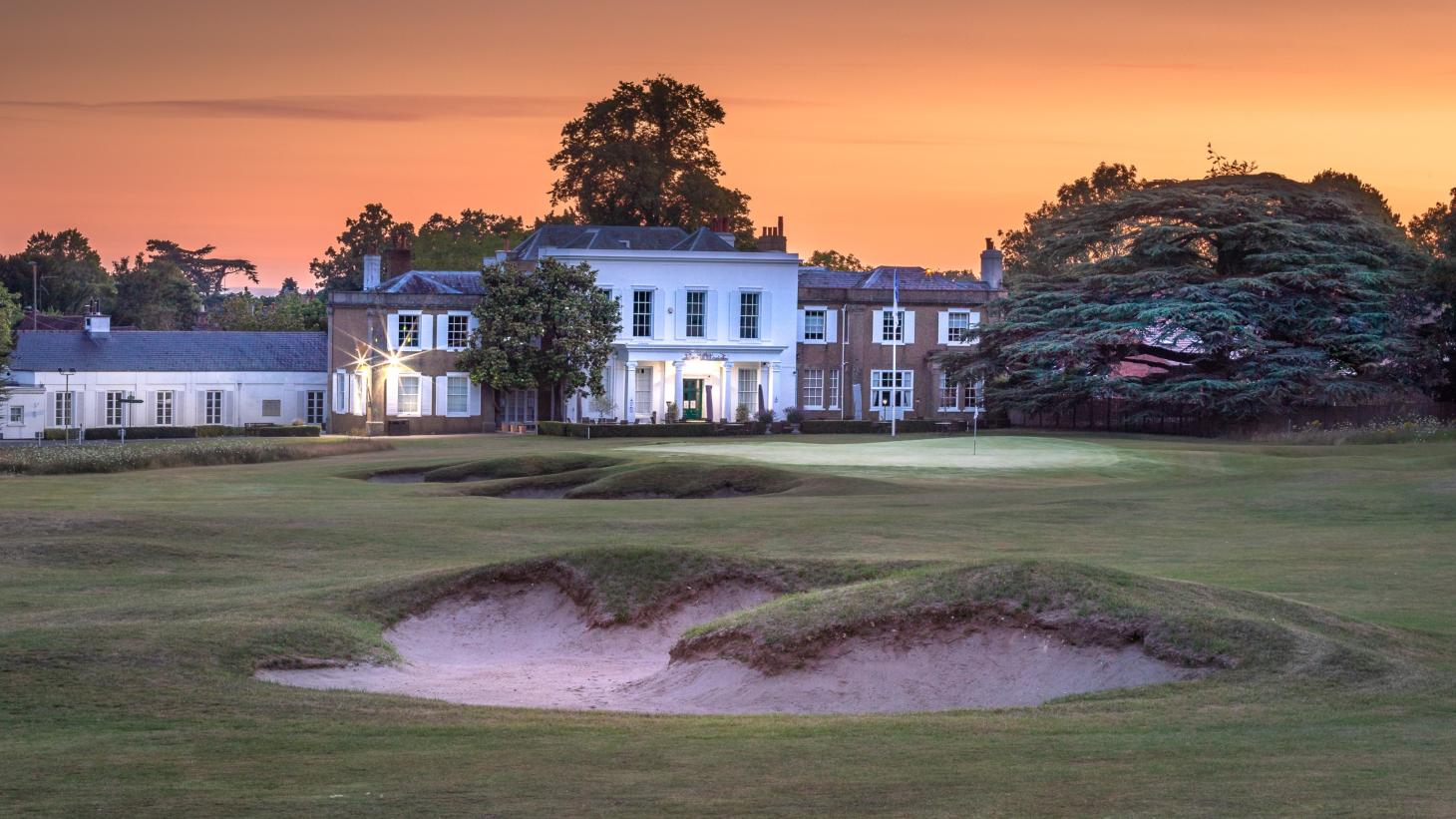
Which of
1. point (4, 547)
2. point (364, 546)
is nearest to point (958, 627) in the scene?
point (364, 546)

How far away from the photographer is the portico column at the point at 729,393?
7219cm

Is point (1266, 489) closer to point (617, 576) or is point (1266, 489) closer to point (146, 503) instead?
point (617, 576)

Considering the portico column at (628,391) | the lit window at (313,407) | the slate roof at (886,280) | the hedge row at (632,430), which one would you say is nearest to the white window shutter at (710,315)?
the portico column at (628,391)

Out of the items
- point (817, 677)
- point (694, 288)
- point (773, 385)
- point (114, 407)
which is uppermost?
point (694, 288)

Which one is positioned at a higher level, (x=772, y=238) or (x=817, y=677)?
(x=772, y=238)

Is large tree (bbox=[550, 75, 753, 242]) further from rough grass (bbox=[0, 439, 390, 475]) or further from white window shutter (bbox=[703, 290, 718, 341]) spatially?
rough grass (bbox=[0, 439, 390, 475])

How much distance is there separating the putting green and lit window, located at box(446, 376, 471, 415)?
63.4ft

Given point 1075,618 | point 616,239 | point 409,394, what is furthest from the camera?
point 616,239

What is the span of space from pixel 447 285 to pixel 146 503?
1684 inches

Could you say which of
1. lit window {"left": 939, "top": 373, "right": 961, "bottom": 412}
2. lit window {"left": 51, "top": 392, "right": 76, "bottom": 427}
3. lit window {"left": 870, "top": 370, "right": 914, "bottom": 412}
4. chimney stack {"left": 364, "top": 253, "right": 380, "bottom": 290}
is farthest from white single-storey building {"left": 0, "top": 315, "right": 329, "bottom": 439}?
lit window {"left": 939, "top": 373, "right": 961, "bottom": 412}

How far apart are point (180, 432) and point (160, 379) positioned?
5.22m

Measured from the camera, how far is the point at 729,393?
72625mm

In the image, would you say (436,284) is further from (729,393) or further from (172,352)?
(729,393)

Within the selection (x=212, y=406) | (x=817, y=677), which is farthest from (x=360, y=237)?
(x=817, y=677)
